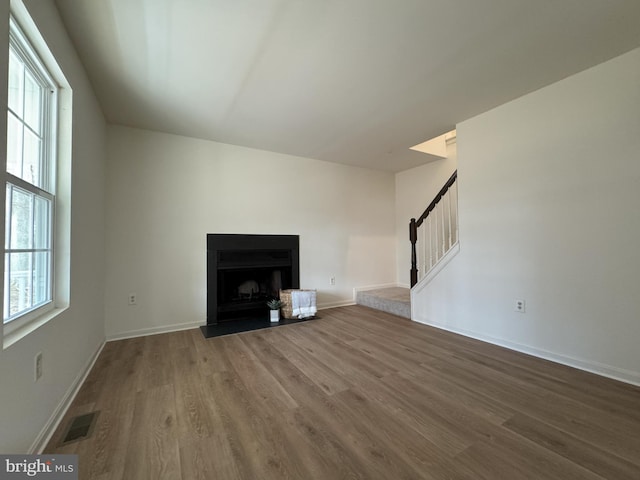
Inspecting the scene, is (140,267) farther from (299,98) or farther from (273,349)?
(299,98)

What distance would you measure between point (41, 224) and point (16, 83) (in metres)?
0.77

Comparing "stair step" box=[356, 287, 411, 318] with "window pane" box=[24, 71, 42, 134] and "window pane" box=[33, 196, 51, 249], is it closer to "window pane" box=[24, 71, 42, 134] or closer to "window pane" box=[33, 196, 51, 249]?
"window pane" box=[33, 196, 51, 249]

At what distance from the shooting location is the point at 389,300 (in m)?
4.04

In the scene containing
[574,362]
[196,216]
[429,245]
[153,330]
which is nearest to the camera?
[574,362]

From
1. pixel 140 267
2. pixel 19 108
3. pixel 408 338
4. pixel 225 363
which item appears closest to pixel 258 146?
pixel 140 267

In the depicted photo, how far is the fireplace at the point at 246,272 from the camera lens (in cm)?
350

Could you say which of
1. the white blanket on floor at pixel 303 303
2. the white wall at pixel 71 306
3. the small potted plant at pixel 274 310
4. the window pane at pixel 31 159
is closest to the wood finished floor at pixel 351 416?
the white wall at pixel 71 306

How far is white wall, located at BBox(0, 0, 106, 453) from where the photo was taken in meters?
1.13

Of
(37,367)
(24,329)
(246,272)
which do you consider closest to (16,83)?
(24,329)

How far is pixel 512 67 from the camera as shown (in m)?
2.12

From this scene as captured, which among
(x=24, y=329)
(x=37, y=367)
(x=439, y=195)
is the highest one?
(x=439, y=195)

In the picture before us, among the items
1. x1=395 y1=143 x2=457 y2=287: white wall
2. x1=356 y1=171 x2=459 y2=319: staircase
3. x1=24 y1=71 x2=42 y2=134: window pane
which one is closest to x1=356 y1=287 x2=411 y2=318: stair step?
x1=356 y1=171 x2=459 y2=319: staircase

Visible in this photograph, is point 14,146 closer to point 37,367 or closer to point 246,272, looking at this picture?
point 37,367

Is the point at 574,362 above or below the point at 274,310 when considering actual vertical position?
below
